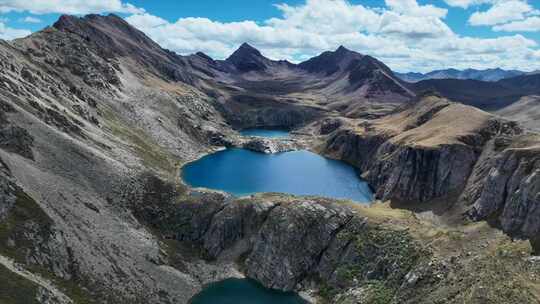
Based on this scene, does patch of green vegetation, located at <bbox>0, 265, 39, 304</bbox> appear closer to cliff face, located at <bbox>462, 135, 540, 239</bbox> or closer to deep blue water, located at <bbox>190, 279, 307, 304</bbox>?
deep blue water, located at <bbox>190, 279, 307, 304</bbox>

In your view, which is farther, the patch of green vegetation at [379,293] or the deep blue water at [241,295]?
the deep blue water at [241,295]

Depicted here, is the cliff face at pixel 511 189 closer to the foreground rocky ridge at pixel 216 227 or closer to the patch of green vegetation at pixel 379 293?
the foreground rocky ridge at pixel 216 227

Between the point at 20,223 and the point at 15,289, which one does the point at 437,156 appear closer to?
the point at 20,223

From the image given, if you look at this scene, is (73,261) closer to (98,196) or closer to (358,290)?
(98,196)

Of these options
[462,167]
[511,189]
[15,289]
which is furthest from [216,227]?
[462,167]

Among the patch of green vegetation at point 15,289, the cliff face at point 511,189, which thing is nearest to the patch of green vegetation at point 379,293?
the cliff face at point 511,189

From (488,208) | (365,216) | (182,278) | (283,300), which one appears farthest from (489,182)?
(182,278)
